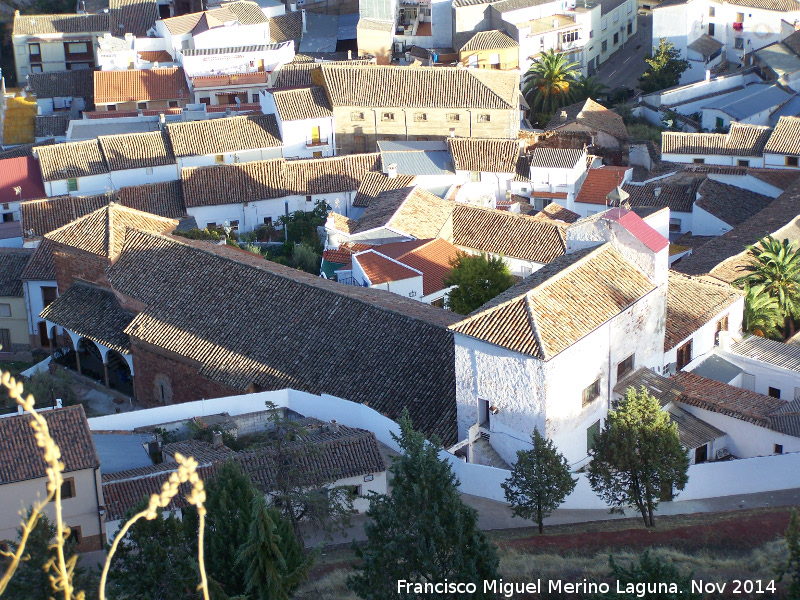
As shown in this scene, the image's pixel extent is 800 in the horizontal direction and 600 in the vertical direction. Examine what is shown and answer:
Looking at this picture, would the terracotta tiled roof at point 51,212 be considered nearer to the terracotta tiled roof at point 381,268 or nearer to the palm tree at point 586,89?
the terracotta tiled roof at point 381,268

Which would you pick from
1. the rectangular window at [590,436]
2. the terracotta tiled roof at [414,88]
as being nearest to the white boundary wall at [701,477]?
the rectangular window at [590,436]

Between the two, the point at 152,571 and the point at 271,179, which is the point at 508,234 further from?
the point at 152,571

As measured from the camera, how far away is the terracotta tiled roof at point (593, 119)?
207ft

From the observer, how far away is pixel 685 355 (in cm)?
3694

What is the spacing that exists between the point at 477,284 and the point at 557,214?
47.8 feet

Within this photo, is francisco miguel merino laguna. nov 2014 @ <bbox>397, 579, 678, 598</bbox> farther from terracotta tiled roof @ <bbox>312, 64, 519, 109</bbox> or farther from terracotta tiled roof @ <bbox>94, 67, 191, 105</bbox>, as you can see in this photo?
terracotta tiled roof @ <bbox>94, 67, 191, 105</bbox>

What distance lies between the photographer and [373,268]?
43.8 metres

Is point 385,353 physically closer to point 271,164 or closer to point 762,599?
point 762,599

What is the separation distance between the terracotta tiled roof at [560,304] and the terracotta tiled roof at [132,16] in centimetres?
5106

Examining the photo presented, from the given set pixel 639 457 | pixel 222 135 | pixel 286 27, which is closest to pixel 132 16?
pixel 286 27

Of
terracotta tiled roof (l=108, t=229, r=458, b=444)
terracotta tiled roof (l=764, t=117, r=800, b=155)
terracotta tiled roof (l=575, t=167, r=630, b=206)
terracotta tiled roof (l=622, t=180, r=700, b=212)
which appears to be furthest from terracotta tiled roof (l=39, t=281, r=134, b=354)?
terracotta tiled roof (l=764, t=117, r=800, b=155)

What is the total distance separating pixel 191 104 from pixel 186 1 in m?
16.0

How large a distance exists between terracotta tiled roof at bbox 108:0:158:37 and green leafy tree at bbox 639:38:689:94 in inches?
1252

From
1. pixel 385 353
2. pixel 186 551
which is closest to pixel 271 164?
pixel 385 353
